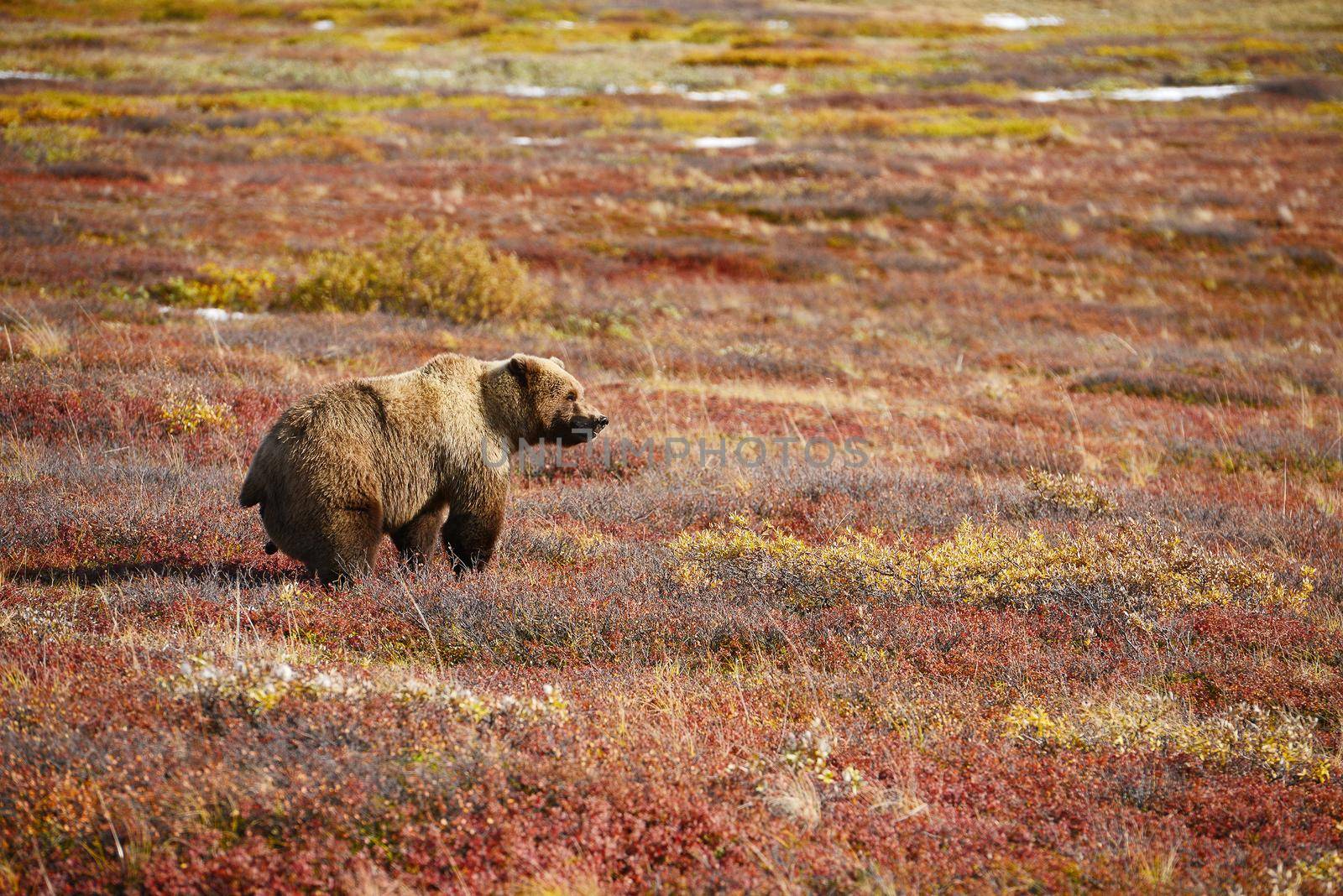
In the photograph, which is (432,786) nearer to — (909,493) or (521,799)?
(521,799)

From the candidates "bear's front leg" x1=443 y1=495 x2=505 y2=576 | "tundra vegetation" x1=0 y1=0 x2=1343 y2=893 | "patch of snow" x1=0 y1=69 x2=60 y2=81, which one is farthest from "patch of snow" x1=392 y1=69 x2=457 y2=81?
"bear's front leg" x1=443 y1=495 x2=505 y2=576

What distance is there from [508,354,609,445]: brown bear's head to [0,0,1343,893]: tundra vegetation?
0.77 metres

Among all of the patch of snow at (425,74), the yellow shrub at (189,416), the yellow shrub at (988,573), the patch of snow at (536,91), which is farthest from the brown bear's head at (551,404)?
the patch of snow at (425,74)

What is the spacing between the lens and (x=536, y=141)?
133ft

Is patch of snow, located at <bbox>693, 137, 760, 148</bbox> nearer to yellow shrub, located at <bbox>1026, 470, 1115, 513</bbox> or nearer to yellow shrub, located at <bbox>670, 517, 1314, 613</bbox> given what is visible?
yellow shrub, located at <bbox>1026, 470, 1115, 513</bbox>

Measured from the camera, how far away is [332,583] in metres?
5.34

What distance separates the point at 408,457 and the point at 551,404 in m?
1.20

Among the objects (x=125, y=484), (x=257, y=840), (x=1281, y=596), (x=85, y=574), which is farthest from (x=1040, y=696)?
(x=125, y=484)

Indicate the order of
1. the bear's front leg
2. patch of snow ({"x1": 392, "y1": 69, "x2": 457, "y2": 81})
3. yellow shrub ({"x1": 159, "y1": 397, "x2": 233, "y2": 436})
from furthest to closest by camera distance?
patch of snow ({"x1": 392, "y1": 69, "x2": 457, "y2": 81})
yellow shrub ({"x1": 159, "y1": 397, "x2": 233, "y2": 436})
the bear's front leg

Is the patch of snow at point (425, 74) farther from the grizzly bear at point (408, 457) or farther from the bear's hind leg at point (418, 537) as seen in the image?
the bear's hind leg at point (418, 537)

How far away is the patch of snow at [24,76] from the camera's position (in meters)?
47.8

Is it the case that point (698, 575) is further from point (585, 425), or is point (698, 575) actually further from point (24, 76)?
point (24, 76)

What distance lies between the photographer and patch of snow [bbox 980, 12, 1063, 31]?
95.9 meters

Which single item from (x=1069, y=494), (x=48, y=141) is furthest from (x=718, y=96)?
(x=1069, y=494)
